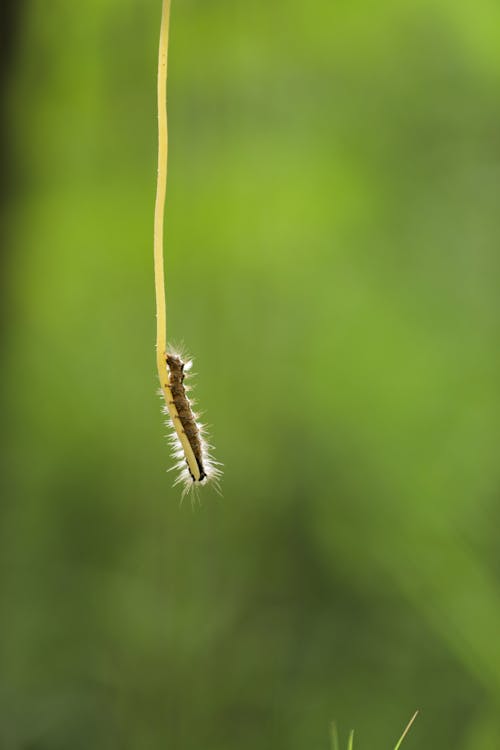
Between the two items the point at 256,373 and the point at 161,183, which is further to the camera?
the point at 256,373

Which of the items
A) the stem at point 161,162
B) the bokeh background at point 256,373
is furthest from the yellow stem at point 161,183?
the bokeh background at point 256,373

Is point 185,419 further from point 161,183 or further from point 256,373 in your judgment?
point 256,373

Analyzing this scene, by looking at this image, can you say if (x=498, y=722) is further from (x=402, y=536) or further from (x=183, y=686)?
(x=183, y=686)

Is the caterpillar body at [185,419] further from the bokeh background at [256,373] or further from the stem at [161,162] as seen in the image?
the bokeh background at [256,373]

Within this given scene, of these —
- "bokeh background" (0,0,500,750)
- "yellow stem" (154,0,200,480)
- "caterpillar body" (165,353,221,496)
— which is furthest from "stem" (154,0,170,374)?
"bokeh background" (0,0,500,750)

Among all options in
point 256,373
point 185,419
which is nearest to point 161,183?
point 185,419

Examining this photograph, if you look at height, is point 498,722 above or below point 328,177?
below

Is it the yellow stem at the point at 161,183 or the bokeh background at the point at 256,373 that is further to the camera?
the bokeh background at the point at 256,373

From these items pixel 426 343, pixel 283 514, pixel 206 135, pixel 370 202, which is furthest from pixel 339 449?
pixel 206 135
